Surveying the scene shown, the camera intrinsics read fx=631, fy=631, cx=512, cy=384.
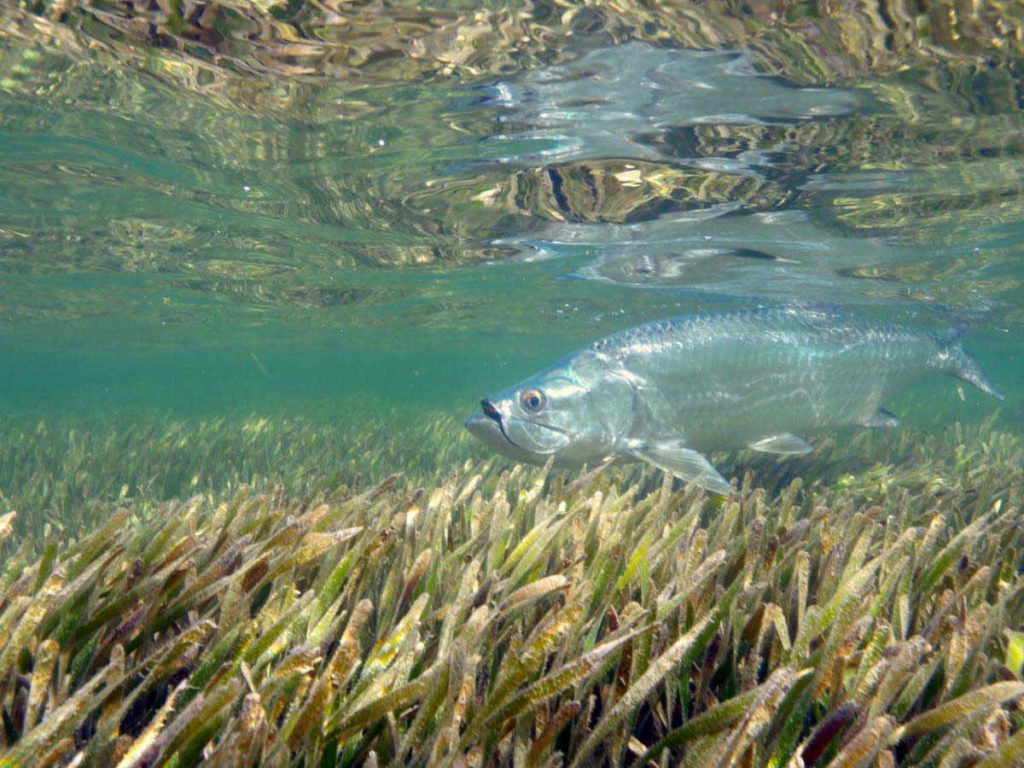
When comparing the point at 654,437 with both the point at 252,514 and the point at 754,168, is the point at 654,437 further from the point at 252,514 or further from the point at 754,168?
the point at 754,168

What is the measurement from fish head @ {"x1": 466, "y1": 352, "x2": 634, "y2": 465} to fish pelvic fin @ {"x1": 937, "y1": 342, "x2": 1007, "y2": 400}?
5757 millimetres

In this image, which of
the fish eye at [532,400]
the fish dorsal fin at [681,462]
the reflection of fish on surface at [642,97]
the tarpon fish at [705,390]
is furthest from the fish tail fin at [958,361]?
the fish eye at [532,400]

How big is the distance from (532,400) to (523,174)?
23.5 feet

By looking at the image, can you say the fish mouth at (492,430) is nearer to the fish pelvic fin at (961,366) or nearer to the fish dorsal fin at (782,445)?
the fish dorsal fin at (782,445)

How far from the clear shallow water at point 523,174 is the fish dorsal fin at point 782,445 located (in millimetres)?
4639

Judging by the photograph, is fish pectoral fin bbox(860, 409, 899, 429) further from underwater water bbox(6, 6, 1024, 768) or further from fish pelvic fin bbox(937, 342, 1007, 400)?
fish pelvic fin bbox(937, 342, 1007, 400)

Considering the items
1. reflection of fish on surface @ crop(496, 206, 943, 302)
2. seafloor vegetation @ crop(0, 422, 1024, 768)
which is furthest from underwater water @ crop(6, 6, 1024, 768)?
reflection of fish on surface @ crop(496, 206, 943, 302)

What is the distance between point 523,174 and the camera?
1184 cm

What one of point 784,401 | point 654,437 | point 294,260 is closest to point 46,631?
point 654,437

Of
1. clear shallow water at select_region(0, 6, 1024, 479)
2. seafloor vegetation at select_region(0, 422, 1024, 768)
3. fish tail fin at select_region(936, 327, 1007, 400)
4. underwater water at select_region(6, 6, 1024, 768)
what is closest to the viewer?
seafloor vegetation at select_region(0, 422, 1024, 768)

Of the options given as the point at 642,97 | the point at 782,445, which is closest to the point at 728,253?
the point at 642,97

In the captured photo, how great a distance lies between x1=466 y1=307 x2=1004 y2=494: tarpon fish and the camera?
602cm

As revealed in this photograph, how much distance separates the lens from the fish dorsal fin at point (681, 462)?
5352 mm

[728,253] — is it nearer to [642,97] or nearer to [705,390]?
[642,97]
